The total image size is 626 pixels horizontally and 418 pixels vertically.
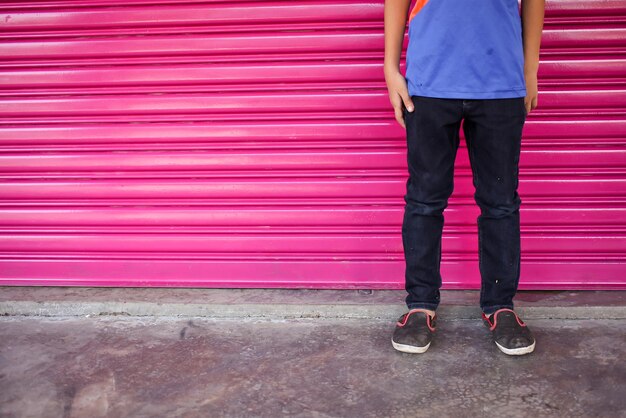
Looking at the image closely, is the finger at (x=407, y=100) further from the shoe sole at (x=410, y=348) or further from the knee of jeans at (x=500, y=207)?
the shoe sole at (x=410, y=348)

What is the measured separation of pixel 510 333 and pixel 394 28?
143cm

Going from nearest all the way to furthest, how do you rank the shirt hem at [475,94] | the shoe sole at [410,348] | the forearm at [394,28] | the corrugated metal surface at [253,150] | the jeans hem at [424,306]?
the shirt hem at [475,94], the forearm at [394,28], the shoe sole at [410,348], the jeans hem at [424,306], the corrugated metal surface at [253,150]

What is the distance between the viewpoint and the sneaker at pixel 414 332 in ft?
8.97

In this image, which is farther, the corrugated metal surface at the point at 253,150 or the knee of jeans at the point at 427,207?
the corrugated metal surface at the point at 253,150

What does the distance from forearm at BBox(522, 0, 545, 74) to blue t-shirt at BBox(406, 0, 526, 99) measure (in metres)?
0.11

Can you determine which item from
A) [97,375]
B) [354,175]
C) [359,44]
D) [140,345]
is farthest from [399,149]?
[97,375]

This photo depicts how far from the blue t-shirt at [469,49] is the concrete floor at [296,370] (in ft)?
3.79

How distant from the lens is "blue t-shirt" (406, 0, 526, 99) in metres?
2.45

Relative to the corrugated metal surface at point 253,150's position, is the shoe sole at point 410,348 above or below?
below

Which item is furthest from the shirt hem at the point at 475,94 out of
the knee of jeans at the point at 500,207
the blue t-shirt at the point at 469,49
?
the knee of jeans at the point at 500,207

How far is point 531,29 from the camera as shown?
2.62 metres

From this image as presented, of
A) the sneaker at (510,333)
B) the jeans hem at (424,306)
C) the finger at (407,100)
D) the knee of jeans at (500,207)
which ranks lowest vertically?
the sneaker at (510,333)

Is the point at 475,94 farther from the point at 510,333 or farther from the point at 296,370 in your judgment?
the point at 296,370

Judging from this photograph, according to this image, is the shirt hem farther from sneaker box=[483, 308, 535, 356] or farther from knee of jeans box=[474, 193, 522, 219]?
sneaker box=[483, 308, 535, 356]
